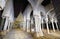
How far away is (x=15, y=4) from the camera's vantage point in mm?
11359

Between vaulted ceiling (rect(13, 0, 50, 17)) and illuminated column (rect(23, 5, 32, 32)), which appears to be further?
vaulted ceiling (rect(13, 0, 50, 17))

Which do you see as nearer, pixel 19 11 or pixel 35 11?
pixel 35 11

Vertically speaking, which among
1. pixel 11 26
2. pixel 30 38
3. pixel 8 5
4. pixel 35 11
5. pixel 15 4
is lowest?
pixel 30 38

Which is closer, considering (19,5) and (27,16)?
(27,16)

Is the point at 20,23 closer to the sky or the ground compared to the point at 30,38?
closer to the sky

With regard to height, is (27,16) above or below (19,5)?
below

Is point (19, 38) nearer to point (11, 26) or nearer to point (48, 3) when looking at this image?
point (11, 26)

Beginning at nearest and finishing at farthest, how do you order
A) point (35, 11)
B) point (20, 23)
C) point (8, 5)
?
point (35, 11) < point (8, 5) < point (20, 23)

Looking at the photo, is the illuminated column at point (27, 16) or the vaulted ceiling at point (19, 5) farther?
the vaulted ceiling at point (19, 5)

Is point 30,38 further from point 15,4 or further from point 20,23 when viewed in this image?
point 15,4

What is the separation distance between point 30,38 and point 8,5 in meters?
2.71

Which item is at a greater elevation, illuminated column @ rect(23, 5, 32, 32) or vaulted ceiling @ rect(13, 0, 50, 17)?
vaulted ceiling @ rect(13, 0, 50, 17)

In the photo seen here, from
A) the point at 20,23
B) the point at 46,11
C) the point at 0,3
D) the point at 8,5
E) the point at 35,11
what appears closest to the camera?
the point at 0,3

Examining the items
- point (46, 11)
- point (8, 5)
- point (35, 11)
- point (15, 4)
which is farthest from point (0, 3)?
point (15, 4)
